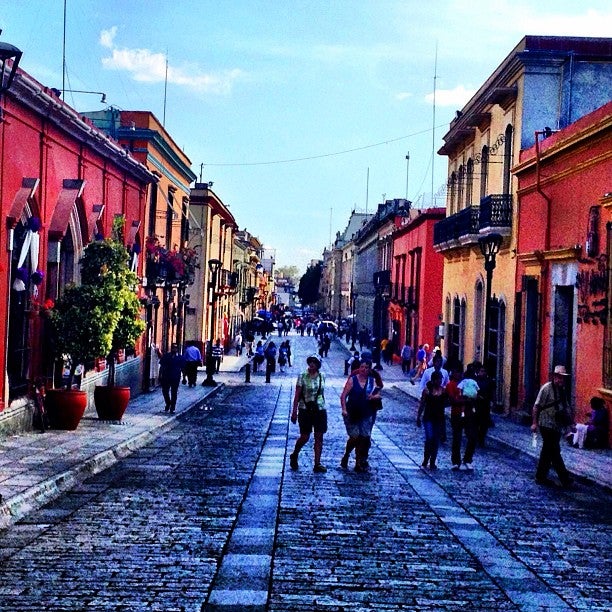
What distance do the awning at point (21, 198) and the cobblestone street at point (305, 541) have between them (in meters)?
4.05

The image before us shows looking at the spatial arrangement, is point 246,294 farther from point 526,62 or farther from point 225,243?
point 526,62

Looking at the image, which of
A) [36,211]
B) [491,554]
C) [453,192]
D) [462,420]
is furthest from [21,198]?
[453,192]

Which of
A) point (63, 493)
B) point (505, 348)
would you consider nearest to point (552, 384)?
point (63, 493)

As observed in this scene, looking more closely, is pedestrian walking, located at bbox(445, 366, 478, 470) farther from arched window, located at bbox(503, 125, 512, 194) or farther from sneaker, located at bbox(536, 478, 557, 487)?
arched window, located at bbox(503, 125, 512, 194)

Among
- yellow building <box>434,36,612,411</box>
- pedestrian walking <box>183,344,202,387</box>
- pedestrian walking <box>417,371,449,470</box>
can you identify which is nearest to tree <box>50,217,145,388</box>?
pedestrian walking <box>417,371,449,470</box>

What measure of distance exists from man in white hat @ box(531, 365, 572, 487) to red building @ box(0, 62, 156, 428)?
762 centimetres

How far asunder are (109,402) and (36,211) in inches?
155

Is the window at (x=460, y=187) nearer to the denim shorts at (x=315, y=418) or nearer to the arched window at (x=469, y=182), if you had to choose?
the arched window at (x=469, y=182)

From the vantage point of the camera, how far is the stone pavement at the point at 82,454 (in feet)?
32.2

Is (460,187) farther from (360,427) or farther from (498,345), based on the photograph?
(360,427)

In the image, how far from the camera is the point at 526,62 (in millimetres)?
23938

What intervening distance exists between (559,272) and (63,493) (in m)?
13.1

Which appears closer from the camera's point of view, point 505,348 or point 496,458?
point 496,458

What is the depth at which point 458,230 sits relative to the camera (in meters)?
29.3
